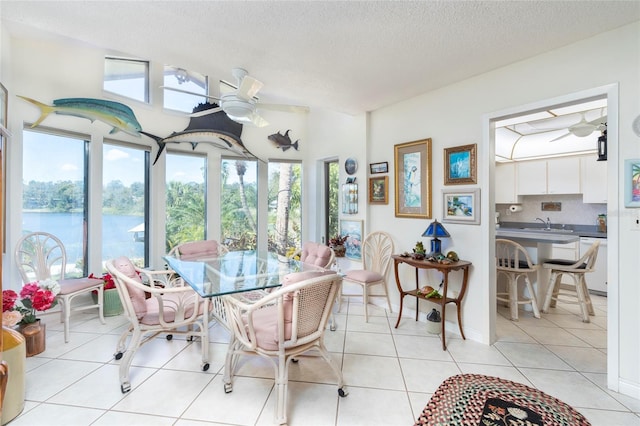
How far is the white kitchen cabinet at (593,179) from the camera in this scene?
441cm

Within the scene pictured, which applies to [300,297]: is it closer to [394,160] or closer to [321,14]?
[321,14]

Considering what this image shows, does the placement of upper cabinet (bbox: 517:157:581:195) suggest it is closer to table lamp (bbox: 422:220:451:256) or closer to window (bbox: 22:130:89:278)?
table lamp (bbox: 422:220:451:256)

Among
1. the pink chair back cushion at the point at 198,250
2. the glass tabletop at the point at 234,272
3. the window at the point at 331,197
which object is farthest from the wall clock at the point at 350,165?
the pink chair back cushion at the point at 198,250

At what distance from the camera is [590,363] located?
2.39 m

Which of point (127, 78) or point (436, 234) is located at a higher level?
point (127, 78)

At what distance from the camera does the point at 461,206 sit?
2.94 metres

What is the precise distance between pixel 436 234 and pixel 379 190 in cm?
111

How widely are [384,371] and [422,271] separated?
143 centimetres

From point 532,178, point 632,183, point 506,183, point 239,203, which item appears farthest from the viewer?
point 506,183

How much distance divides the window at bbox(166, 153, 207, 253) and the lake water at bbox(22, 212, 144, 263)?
41 cm

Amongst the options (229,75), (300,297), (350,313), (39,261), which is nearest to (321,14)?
(229,75)

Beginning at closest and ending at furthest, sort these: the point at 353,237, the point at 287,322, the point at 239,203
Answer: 1. the point at 287,322
2. the point at 353,237
3. the point at 239,203

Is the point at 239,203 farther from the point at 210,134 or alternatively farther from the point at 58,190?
the point at 58,190

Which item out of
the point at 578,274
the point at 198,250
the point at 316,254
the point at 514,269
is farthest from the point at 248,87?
the point at 578,274
